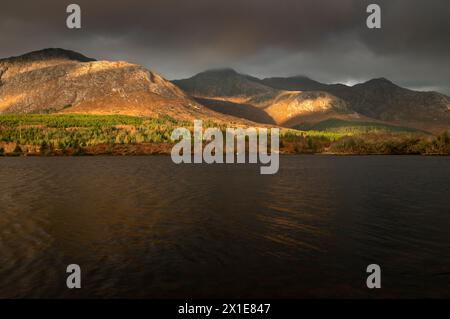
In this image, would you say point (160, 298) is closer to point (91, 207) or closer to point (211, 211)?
point (211, 211)

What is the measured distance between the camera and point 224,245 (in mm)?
28438

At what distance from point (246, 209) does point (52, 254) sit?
23662 mm

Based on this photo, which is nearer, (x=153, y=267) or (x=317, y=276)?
(x=317, y=276)

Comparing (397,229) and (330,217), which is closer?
(397,229)

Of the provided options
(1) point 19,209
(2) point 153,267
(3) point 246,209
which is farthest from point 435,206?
(1) point 19,209

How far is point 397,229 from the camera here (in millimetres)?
33438

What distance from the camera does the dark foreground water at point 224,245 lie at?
788 inches

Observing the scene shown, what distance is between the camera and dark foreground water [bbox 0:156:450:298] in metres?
20.0

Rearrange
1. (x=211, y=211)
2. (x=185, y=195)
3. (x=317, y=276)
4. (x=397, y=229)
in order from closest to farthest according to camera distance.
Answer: (x=317, y=276), (x=397, y=229), (x=211, y=211), (x=185, y=195)

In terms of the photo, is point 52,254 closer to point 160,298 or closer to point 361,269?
point 160,298

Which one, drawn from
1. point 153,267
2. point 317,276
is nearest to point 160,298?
point 153,267
